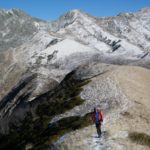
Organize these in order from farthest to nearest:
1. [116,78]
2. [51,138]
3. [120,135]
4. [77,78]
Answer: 1. [77,78]
2. [116,78]
3. [51,138]
4. [120,135]

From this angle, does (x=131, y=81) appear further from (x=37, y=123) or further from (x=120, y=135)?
(x=120, y=135)

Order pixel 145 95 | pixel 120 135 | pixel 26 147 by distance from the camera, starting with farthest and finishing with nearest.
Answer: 1. pixel 145 95
2. pixel 26 147
3. pixel 120 135

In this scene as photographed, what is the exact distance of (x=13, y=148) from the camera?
7006 centimetres

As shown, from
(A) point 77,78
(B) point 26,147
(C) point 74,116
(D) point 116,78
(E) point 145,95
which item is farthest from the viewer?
(A) point 77,78

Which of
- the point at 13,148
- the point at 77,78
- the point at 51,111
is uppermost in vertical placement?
the point at 77,78

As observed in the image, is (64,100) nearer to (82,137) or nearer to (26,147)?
(26,147)

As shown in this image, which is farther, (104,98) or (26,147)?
(104,98)

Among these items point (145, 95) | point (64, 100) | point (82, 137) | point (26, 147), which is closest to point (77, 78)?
point (64, 100)

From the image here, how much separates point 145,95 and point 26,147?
24.0 meters

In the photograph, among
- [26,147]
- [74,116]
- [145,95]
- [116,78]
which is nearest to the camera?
[26,147]

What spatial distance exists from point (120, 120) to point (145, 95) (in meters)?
15.8

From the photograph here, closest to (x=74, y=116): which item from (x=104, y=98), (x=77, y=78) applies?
(x=104, y=98)

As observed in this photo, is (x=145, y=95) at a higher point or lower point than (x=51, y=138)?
higher

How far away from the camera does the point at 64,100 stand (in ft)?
269
